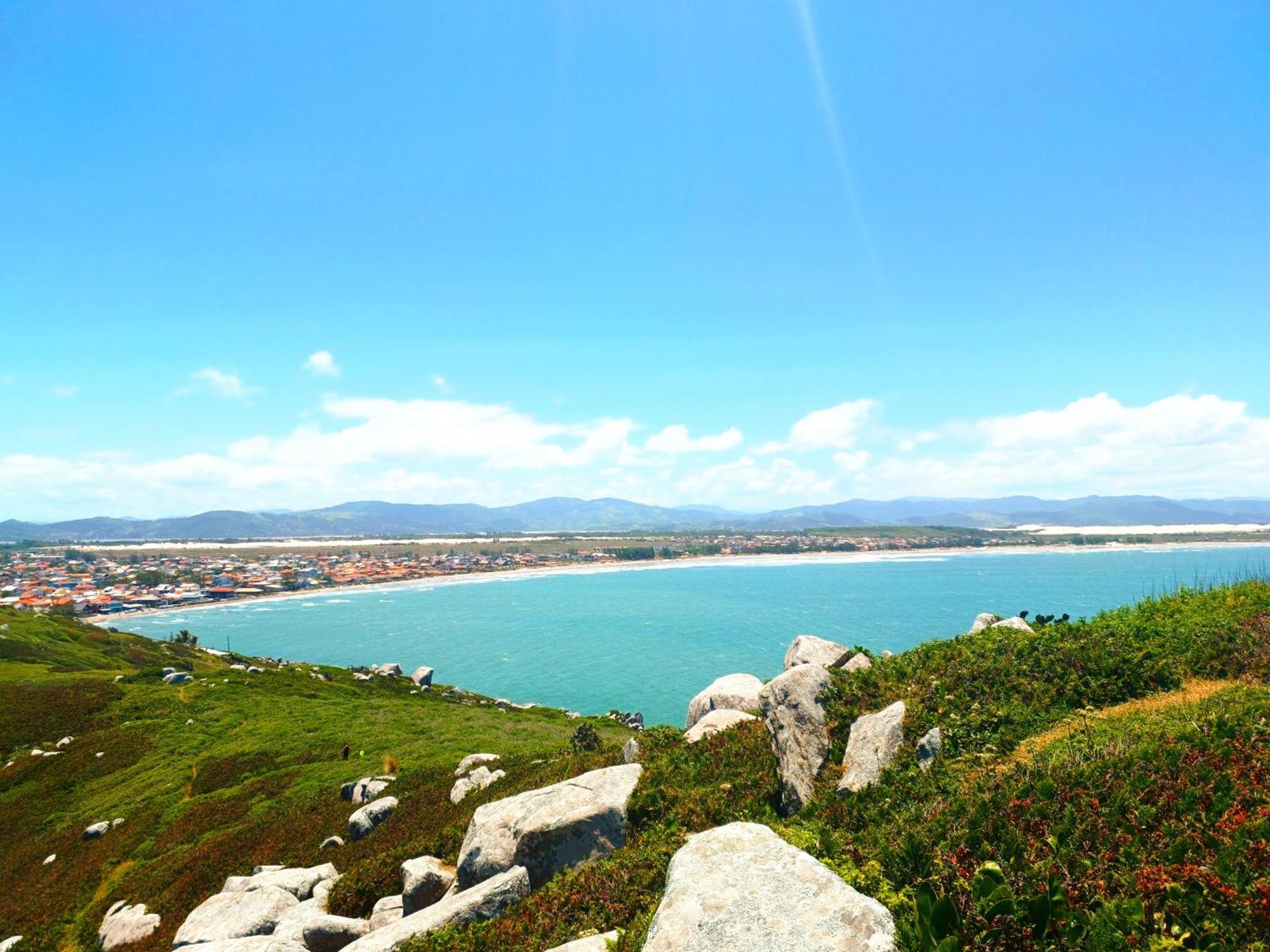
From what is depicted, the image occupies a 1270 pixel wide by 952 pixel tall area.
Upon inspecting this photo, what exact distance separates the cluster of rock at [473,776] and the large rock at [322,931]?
10.1 metres

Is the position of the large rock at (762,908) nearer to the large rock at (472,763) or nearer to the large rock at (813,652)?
the large rock at (813,652)

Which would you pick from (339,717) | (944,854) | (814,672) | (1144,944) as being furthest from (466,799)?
(339,717)

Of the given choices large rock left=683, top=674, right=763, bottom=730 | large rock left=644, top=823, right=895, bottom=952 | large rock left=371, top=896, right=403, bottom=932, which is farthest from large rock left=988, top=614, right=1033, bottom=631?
large rock left=371, top=896, right=403, bottom=932

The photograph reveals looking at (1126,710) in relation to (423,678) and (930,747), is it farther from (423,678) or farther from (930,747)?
(423,678)

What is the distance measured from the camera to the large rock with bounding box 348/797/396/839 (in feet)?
81.9

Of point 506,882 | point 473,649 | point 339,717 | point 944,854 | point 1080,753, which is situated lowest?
point 473,649

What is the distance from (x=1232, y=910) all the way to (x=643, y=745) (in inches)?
620

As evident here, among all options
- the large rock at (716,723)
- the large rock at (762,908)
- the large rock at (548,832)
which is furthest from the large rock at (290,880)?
the large rock at (762,908)

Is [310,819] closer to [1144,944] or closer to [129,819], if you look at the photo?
[129,819]

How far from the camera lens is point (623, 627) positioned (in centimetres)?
13562

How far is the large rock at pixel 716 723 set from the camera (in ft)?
67.8

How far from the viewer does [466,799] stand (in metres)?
24.7

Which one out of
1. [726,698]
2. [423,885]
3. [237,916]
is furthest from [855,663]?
[237,916]

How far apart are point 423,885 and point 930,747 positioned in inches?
534
